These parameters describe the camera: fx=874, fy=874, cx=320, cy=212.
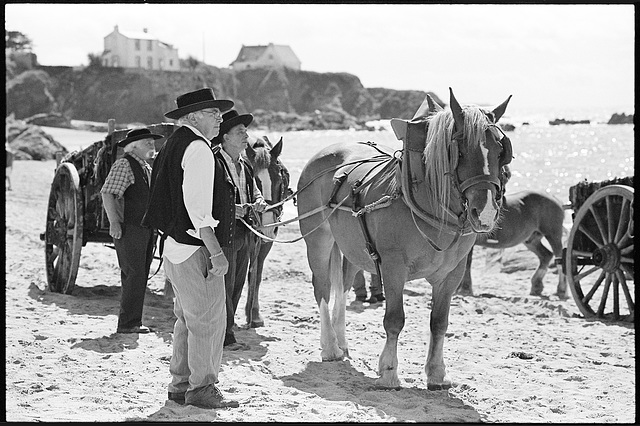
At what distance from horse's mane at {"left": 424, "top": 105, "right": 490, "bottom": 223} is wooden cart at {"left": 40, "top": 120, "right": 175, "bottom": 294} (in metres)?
4.27

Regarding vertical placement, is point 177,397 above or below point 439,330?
below

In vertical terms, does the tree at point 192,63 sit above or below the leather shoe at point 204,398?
above

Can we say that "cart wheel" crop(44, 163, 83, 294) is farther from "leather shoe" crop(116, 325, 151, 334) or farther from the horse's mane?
the horse's mane

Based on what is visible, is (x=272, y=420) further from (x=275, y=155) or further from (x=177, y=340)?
(x=275, y=155)

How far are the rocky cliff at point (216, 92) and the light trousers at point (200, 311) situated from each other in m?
91.9

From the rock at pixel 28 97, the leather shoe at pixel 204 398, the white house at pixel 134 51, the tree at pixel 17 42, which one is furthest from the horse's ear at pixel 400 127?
the white house at pixel 134 51

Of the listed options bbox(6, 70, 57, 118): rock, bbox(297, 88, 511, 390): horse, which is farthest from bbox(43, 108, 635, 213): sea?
bbox(297, 88, 511, 390): horse

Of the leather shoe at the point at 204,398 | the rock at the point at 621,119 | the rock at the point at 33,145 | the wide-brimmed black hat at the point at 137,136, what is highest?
the rock at the point at 621,119

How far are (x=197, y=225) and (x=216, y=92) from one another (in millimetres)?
108831

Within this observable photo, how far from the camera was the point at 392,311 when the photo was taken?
243 inches

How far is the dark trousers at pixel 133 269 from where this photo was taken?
317 inches

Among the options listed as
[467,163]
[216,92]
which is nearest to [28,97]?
[216,92]

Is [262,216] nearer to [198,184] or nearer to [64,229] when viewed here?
[64,229]

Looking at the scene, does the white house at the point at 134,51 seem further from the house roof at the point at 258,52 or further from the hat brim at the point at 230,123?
the hat brim at the point at 230,123
